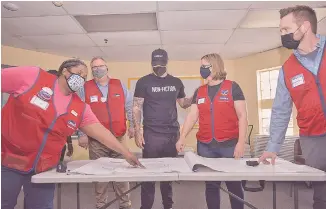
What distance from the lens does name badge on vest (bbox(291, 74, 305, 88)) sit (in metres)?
1.33

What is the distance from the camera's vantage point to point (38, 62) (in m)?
5.05

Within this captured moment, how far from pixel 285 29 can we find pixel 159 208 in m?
2.17

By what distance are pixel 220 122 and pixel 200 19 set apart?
206 cm

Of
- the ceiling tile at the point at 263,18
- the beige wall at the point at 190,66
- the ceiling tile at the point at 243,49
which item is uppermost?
the ceiling tile at the point at 263,18

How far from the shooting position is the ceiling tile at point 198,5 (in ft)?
10.4

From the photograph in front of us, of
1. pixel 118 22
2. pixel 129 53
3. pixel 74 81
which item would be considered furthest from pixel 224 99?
pixel 129 53

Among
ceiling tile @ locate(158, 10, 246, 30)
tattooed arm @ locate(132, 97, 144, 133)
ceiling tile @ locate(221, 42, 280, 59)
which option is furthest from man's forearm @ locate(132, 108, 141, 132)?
ceiling tile @ locate(221, 42, 280, 59)

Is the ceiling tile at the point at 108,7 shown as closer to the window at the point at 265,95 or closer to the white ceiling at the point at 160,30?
the white ceiling at the point at 160,30

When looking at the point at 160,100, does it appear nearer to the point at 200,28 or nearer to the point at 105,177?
the point at 105,177

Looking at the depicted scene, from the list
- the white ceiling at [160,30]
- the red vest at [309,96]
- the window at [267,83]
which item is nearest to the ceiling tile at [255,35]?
the white ceiling at [160,30]

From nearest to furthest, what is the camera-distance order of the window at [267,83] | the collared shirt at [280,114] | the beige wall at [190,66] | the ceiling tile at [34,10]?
the collared shirt at [280,114], the ceiling tile at [34,10], the beige wall at [190,66], the window at [267,83]

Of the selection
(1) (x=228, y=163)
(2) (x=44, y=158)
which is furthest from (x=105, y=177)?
(1) (x=228, y=163)

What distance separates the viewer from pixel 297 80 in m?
1.35

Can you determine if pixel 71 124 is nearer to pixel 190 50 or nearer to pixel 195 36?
pixel 195 36
